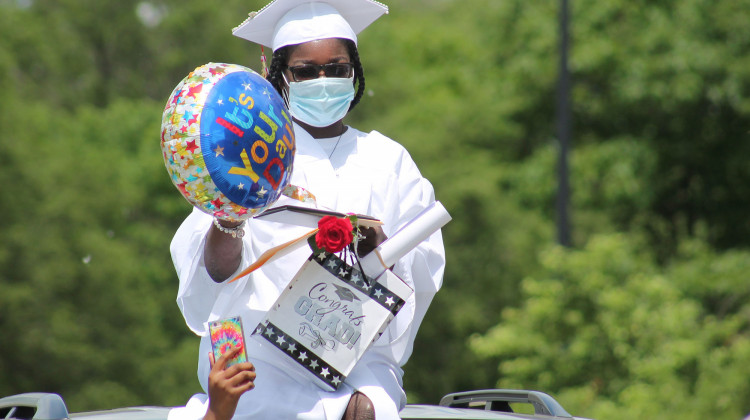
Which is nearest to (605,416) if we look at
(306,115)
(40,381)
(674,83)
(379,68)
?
(306,115)

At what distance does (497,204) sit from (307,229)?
72.1 feet

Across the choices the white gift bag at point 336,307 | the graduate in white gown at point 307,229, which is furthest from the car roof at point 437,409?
the white gift bag at point 336,307

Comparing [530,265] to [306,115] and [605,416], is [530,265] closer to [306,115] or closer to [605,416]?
[605,416]

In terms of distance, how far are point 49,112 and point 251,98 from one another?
27.0m

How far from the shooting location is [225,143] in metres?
2.88

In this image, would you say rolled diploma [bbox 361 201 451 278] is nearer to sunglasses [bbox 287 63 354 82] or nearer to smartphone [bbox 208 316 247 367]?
smartphone [bbox 208 316 247 367]

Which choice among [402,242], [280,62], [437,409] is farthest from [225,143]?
[437,409]

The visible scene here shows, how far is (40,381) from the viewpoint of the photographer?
21.2m

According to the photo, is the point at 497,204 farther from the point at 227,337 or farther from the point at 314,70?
the point at 227,337

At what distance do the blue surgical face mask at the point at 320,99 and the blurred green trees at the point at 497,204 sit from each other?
257 inches

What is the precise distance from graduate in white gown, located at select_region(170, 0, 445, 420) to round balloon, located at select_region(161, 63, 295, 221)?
19 cm

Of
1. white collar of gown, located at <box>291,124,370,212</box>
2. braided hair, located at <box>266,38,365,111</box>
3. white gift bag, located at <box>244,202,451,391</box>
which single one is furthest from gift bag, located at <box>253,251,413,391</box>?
braided hair, located at <box>266,38,365,111</box>

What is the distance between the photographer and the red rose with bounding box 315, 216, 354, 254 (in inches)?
119

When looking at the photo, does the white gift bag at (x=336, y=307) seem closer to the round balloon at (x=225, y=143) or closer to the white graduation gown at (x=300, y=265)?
the white graduation gown at (x=300, y=265)
